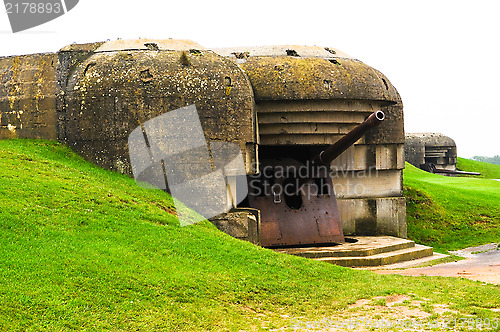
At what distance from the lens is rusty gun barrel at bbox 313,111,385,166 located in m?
11.4

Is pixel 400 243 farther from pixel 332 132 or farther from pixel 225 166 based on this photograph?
pixel 225 166

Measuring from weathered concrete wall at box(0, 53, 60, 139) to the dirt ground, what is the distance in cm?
677

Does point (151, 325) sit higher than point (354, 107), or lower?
lower

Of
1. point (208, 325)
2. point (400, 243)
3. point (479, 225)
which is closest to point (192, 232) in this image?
point (208, 325)

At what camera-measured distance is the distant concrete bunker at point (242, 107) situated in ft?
37.7

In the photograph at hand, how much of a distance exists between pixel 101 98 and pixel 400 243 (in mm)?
6710

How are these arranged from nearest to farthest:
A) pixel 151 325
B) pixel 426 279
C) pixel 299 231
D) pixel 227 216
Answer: pixel 151 325, pixel 426 279, pixel 227 216, pixel 299 231

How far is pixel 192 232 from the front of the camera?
915 cm

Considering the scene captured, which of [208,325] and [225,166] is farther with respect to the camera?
[225,166]

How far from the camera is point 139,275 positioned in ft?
22.8

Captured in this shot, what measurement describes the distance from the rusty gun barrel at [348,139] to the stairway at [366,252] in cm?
187

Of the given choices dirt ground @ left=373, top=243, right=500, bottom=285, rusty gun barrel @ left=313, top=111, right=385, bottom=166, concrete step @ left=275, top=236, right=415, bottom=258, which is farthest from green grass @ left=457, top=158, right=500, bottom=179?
rusty gun barrel @ left=313, top=111, right=385, bottom=166

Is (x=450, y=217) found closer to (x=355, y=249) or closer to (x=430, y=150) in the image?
(x=355, y=249)

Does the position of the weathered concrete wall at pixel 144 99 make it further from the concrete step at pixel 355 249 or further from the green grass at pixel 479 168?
the green grass at pixel 479 168
